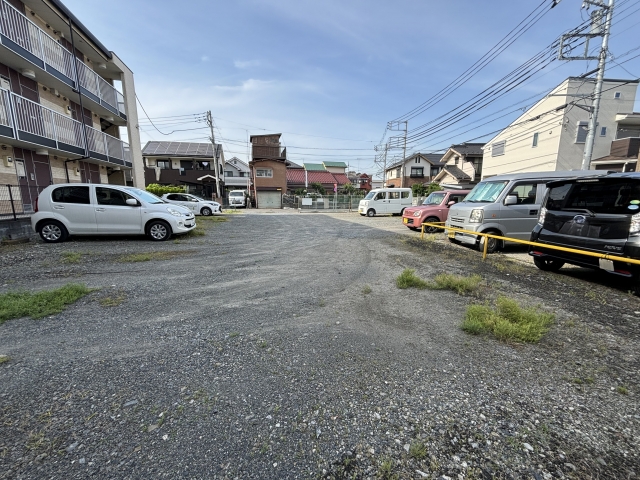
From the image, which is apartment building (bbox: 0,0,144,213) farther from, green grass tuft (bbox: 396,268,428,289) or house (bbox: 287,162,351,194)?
house (bbox: 287,162,351,194)

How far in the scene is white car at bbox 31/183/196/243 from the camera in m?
7.22

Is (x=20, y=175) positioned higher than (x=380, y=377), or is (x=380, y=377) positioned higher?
(x=20, y=175)

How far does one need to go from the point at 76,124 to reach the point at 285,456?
574 inches

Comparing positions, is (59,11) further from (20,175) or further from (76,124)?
Answer: (20,175)

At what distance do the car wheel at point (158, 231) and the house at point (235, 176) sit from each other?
32.5 metres

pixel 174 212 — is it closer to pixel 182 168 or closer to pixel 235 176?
pixel 182 168

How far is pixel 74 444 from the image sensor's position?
5.37ft

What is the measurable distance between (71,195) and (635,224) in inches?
458

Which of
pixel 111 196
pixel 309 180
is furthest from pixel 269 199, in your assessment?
pixel 111 196

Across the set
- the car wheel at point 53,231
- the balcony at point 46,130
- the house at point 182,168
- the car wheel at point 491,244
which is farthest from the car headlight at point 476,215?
the house at point 182,168

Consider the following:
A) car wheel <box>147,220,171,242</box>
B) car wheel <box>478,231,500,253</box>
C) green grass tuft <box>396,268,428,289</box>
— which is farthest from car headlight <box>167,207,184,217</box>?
car wheel <box>478,231,500,253</box>

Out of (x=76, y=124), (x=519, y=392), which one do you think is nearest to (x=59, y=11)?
(x=76, y=124)

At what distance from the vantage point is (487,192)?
8.00m

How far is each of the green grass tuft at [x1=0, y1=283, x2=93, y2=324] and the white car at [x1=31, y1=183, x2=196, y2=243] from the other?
4069mm
